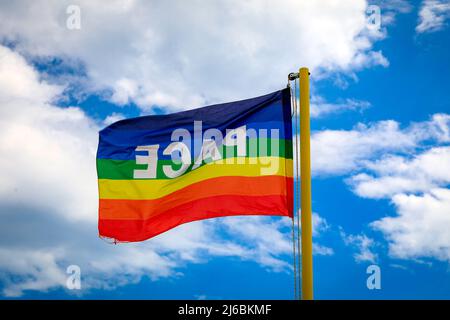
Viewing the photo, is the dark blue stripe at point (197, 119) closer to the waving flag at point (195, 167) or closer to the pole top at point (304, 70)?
the waving flag at point (195, 167)

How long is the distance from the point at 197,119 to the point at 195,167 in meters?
0.96

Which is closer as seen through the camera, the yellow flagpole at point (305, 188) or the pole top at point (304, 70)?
the yellow flagpole at point (305, 188)

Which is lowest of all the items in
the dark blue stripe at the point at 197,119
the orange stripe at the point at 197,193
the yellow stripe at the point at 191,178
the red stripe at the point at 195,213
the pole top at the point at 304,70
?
the red stripe at the point at 195,213

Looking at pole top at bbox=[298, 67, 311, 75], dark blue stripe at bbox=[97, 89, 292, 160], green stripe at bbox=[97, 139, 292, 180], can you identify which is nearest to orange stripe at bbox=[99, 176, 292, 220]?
green stripe at bbox=[97, 139, 292, 180]

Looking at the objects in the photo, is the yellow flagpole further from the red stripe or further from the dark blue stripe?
the red stripe

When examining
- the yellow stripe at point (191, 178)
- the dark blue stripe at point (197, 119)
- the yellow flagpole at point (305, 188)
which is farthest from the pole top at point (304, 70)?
the yellow stripe at point (191, 178)

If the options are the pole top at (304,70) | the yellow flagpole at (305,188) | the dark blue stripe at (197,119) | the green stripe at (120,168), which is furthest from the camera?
the green stripe at (120,168)

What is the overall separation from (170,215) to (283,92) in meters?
3.09

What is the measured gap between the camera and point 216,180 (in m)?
11.5

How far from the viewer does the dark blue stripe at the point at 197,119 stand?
37.9 ft

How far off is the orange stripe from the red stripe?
8 centimetres

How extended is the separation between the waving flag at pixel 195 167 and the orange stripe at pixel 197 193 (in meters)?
0.02
